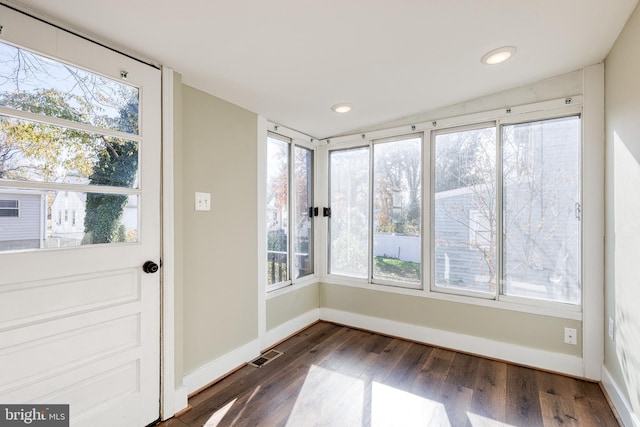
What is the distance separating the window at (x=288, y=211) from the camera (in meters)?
2.90

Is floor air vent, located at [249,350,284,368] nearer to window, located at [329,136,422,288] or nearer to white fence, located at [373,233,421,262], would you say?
window, located at [329,136,422,288]

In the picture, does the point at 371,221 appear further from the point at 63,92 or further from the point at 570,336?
the point at 63,92

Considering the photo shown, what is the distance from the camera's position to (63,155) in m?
1.43

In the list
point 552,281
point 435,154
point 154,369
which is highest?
point 435,154

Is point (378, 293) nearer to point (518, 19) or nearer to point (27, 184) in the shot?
point (518, 19)

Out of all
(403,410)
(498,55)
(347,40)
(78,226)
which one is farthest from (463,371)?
(78,226)

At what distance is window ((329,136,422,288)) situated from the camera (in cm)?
299

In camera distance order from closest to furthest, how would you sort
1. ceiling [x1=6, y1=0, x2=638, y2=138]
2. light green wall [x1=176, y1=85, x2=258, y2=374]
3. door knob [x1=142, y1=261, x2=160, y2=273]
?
ceiling [x1=6, y1=0, x2=638, y2=138]
door knob [x1=142, y1=261, x2=160, y2=273]
light green wall [x1=176, y1=85, x2=258, y2=374]

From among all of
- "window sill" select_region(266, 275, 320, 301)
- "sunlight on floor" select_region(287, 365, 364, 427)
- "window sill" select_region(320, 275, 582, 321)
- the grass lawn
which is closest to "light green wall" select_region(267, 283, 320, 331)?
"window sill" select_region(266, 275, 320, 301)

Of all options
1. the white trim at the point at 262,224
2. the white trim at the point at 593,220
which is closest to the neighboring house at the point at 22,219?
the white trim at the point at 262,224

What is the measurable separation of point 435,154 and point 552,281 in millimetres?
1399

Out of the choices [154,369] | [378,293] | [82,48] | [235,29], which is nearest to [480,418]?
[378,293]

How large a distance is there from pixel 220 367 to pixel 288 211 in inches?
59.5

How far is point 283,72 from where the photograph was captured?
6.48 ft
